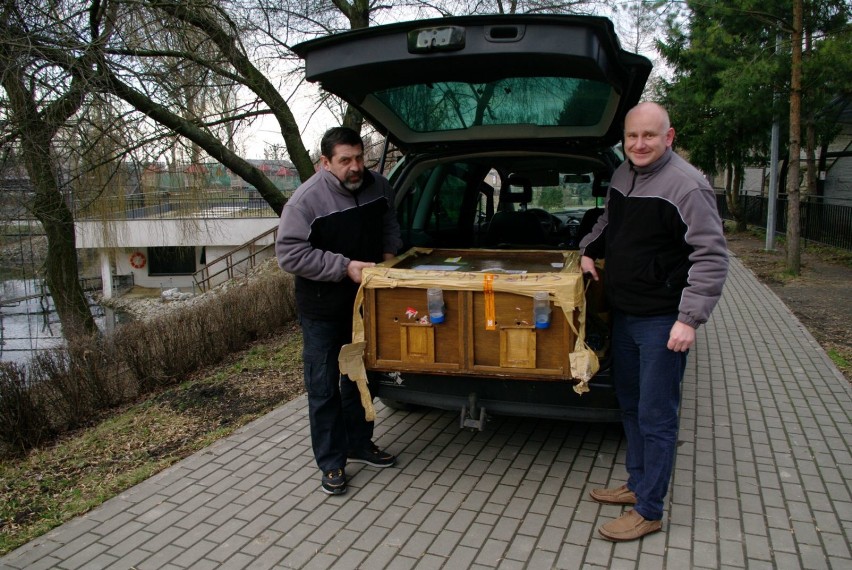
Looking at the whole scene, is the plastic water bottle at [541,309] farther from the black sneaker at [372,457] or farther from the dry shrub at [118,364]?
the dry shrub at [118,364]

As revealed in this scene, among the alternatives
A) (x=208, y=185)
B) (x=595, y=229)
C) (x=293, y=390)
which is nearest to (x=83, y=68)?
(x=208, y=185)

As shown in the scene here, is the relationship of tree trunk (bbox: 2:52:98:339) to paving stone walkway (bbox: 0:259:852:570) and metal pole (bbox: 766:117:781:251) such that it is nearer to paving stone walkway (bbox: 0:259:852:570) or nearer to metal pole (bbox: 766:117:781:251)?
paving stone walkway (bbox: 0:259:852:570)

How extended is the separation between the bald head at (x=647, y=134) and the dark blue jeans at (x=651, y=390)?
2.40 feet

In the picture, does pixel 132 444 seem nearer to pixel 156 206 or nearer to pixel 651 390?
pixel 651 390

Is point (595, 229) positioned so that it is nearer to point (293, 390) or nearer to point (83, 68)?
point (293, 390)

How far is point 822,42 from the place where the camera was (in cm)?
1053

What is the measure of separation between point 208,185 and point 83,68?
265 centimetres

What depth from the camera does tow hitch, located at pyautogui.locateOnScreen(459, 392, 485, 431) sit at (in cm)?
352

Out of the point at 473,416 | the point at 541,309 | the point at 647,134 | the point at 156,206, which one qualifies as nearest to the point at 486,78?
the point at 647,134

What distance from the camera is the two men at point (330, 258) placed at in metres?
3.41

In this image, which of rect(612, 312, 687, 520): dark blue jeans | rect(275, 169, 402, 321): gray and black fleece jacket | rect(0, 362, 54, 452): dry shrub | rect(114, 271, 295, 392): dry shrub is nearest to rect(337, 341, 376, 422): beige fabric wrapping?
rect(275, 169, 402, 321): gray and black fleece jacket

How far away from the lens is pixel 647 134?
9.50ft

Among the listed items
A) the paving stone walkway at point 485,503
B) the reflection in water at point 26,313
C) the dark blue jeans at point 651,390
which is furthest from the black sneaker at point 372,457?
the reflection in water at point 26,313

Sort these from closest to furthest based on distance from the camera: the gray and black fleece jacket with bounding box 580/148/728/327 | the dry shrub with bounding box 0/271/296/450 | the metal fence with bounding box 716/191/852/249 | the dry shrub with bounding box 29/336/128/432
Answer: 1. the gray and black fleece jacket with bounding box 580/148/728/327
2. the dry shrub with bounding box 0/271/296/450
3. the dry shrub with bounding box 29/336/128/432
4. the metal fence with bounding box 716/191/852/249
